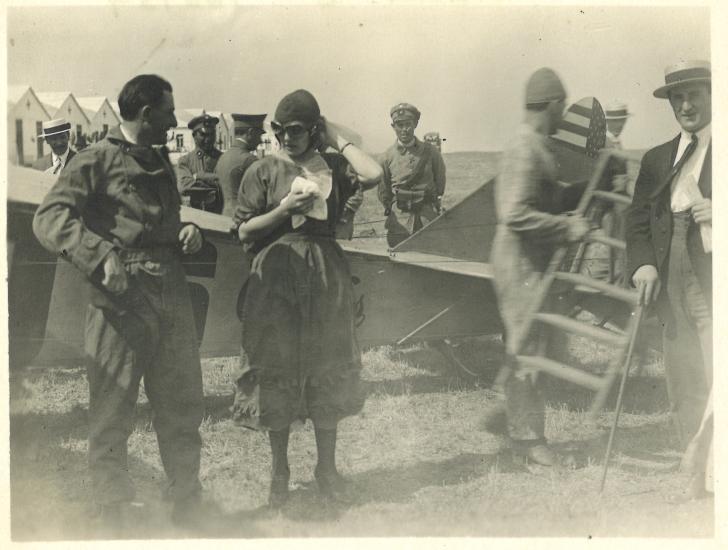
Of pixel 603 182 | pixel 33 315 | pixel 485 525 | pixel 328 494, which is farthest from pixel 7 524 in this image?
pixel 603 182

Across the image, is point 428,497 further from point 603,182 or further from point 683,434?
point 603,182

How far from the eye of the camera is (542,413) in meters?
4.12

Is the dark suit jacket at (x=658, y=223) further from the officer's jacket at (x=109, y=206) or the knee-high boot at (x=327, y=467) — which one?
the officer's jacket at (x=109, y=206)

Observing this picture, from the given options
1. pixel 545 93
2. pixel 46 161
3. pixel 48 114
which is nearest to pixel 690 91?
pixel 545 93

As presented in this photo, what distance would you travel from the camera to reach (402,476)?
4055 mm

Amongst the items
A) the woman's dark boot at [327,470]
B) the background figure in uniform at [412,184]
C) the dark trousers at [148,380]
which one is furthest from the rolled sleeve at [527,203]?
the background figure in uniform at [412,184]

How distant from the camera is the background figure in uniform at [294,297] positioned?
3605 mm

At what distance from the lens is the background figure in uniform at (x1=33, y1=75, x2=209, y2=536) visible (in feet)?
10.4

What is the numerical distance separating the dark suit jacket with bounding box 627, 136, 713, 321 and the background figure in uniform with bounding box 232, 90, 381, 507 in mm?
1367

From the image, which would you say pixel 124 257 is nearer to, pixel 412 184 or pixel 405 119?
pixel 405 119

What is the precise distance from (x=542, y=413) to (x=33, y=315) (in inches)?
107

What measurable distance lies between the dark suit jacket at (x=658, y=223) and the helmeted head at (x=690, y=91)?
4.9 inches

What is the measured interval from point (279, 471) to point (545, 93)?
2238 mm
